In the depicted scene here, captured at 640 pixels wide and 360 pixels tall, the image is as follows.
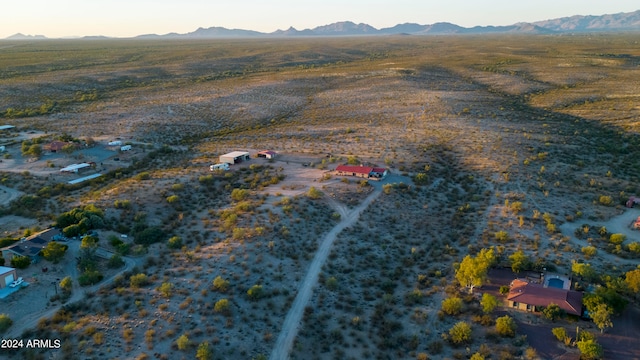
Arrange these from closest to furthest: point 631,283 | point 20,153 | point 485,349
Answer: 1. point 485,349
2. point 631,283
3. point 20,153

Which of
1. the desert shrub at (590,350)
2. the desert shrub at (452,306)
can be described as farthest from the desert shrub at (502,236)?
the desert shrub at (590,350)

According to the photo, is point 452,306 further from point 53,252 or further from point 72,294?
point 53,252

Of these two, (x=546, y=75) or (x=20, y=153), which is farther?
(x=546, y=75)

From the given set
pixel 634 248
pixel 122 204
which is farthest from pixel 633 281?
pixel 122 204

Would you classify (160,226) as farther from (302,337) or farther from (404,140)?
(404,140)

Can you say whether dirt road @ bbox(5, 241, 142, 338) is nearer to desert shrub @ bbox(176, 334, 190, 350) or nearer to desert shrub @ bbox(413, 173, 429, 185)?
desert shrub @ bbox(176, 334, 190, 350)

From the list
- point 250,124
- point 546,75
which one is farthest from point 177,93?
point 546,75

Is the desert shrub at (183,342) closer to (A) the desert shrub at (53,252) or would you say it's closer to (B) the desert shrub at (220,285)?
(B) the desert shrub at (220,285)
